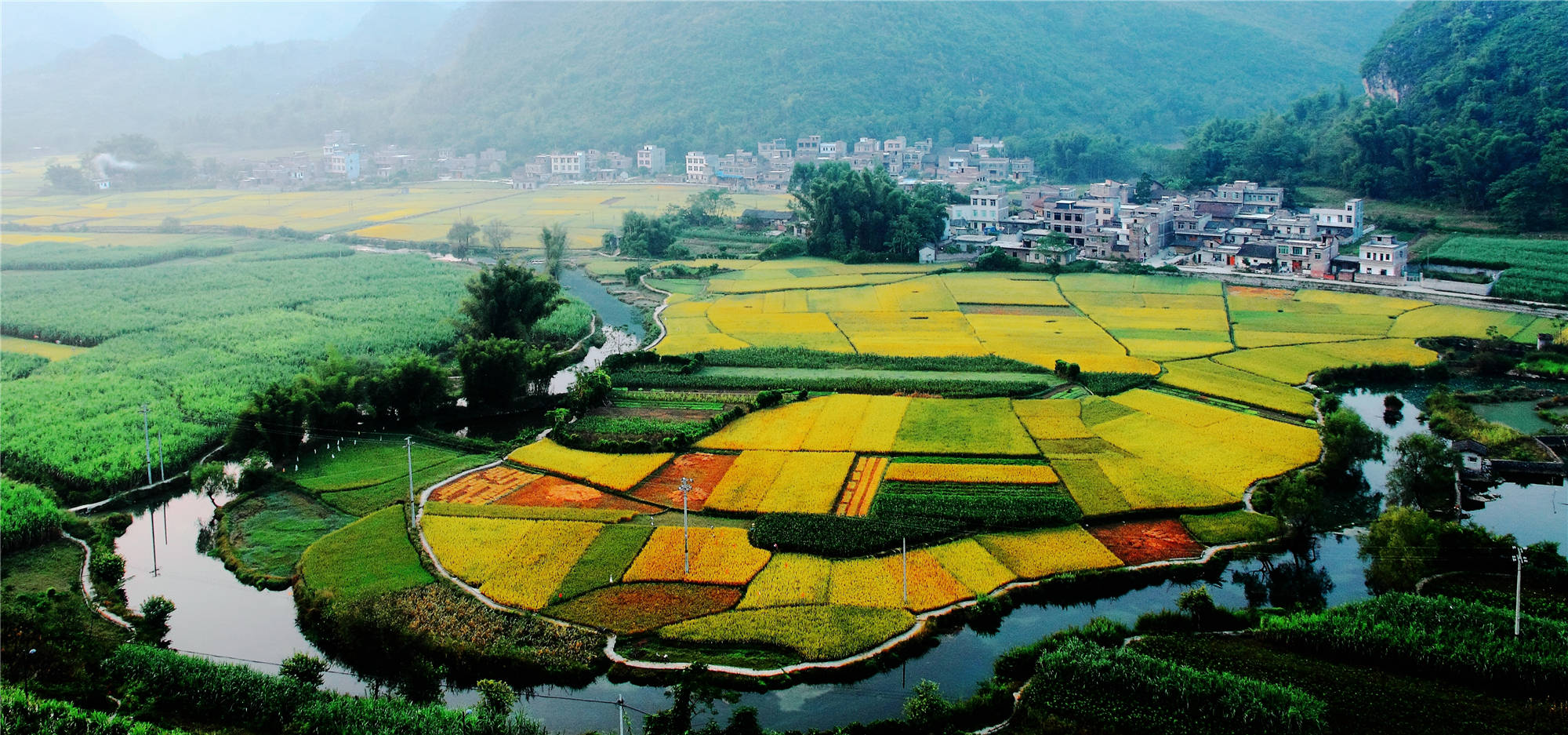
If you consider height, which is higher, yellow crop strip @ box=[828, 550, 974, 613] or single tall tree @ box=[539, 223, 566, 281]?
single tall tree @ box=[539, 223, 566, 281]

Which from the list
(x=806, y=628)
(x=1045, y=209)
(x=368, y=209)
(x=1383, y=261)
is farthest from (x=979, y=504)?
(x=368, y=209)

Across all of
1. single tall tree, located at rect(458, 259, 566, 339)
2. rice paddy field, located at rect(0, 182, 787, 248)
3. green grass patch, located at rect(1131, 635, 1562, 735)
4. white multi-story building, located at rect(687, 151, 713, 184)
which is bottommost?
green grass patch, located at rect(1131, 635, 1562, 735)

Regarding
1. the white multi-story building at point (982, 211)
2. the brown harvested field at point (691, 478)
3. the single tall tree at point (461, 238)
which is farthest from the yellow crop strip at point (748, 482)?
the single tall tree at point (461, 238)

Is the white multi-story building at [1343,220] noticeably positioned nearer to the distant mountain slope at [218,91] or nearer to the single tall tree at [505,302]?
the single tall tree at [505,302]

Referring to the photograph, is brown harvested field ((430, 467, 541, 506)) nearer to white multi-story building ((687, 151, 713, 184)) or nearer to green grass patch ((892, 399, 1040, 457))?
green grass patch ((892, 399, 1040, 457))

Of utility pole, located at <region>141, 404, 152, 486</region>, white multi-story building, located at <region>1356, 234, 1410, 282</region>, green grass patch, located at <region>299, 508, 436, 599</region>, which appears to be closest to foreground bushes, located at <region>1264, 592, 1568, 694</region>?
green grass patch, located at <region>299, 508, 436, 599</region>

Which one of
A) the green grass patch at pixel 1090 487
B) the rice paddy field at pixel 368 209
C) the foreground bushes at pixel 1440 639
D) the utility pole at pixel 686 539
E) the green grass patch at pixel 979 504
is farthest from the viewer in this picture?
the rice paddy field at pixel 368 209
